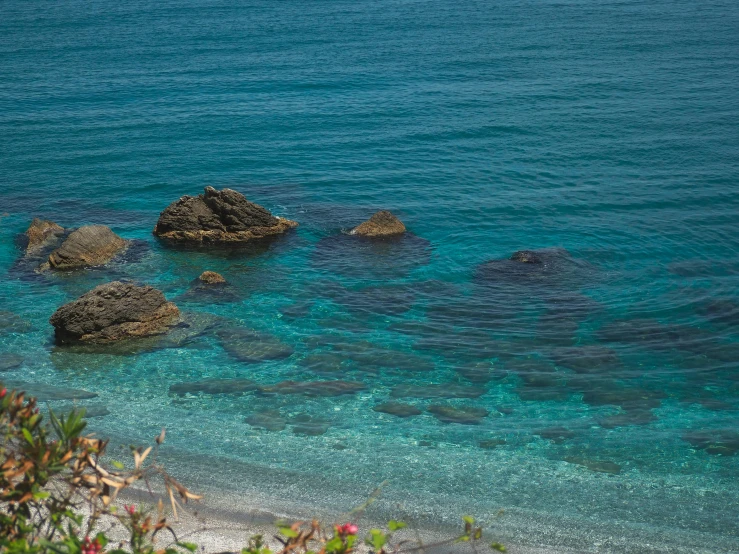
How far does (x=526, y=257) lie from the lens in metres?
31.7

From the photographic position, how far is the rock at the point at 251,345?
24062 millimetres

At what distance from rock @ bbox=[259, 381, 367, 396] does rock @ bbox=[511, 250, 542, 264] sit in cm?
1163

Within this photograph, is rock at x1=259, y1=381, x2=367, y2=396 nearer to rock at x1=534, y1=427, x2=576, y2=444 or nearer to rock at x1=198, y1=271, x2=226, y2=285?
rock at x1=534, y1=427, x2=576, y2=444

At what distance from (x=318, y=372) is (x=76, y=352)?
24.4ft

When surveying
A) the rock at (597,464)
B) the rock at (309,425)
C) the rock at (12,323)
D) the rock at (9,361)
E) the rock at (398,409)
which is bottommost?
the rock at (398,409)

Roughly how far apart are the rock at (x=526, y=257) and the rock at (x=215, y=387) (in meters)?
13.5

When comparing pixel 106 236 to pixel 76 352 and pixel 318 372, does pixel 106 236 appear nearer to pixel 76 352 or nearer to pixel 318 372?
pixel 76 352

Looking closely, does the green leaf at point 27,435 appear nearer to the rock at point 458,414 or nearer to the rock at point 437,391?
the rock at point 458,414

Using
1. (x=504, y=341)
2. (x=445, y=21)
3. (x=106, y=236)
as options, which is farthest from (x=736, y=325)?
(x=445, y=21)

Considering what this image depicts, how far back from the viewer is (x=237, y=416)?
20453 mm

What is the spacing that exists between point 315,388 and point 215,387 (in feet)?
8.99

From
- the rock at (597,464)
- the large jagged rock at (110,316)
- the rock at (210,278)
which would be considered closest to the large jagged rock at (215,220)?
the rock at (210,278)

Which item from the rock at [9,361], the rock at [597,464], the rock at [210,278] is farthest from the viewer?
the rock at [210,278]

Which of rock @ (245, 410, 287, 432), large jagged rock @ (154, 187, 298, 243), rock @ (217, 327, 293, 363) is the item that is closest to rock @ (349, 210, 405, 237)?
large jagged rock @ (154, 187, 298, 243)
